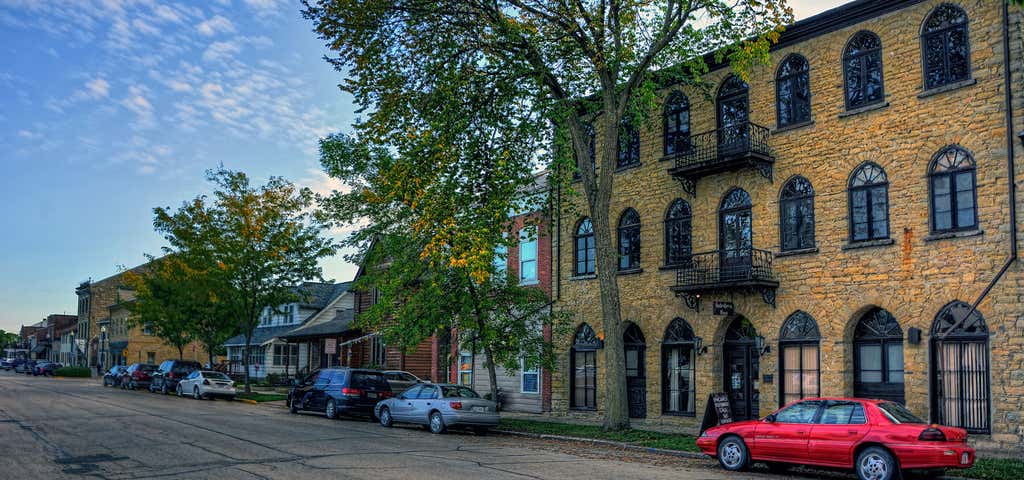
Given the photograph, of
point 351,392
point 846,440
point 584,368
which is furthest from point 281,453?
point 584,368

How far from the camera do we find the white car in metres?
36.4

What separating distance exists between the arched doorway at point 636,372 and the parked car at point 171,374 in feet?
78.4

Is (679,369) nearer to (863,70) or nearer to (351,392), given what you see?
(863,70)

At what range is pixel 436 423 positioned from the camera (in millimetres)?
21484

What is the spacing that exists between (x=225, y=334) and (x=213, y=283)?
6.99 meters

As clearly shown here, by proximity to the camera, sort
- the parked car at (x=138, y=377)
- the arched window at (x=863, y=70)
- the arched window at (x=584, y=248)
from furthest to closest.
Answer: the parked car at (x=138, y=377)
the arched window at (x=584, y=248)
the arched window at (x=863, y=70)

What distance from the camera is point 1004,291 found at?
1734 centimetres

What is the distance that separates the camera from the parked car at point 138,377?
146 feet

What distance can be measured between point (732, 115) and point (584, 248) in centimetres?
723

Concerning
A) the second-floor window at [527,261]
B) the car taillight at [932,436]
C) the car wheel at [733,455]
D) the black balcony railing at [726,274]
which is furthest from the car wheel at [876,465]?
the second-floor window at [527,261]

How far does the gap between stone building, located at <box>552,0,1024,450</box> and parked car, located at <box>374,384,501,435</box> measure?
584 cm

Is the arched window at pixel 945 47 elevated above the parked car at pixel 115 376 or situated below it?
above

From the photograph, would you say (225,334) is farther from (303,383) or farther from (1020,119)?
(1020,119)

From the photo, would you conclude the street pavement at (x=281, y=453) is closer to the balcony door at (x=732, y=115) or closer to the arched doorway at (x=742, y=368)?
the arched doorway at (x=742, y=368)
